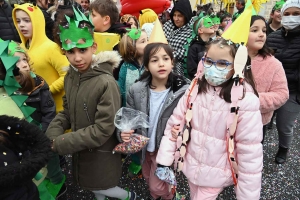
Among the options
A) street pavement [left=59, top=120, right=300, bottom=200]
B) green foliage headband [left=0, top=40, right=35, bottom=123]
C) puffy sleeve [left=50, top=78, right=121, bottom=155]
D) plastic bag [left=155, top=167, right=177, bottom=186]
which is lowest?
street pavement [left=59, top=120, right=300, bottom=200]

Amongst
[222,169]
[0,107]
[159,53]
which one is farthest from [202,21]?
[0,107]

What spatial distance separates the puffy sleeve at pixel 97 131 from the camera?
180 centimetres

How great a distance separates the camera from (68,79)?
2039 mm

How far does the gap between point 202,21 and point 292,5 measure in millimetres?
1312

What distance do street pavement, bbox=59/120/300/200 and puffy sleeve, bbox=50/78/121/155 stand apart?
A: 1121mm

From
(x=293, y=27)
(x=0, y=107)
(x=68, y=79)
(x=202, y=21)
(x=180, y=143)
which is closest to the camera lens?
(x=0, y=107)

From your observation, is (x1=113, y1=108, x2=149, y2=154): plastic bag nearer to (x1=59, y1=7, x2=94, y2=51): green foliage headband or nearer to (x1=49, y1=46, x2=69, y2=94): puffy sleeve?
(x1=59, y1=7, x2=94, y2=51): green foliage headband

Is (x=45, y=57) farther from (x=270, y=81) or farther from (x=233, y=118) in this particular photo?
(x=270, y=81)

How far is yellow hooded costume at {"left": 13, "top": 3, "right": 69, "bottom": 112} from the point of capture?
104 inches

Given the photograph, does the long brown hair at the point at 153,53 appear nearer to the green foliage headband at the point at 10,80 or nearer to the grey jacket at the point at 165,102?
the grey jacket at the point at 165,102

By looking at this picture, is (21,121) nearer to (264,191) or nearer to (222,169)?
(222,169)

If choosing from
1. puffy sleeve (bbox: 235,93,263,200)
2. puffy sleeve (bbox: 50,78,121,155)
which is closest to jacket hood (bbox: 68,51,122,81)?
puffy sleeve (bbox: 50,78,121,155)

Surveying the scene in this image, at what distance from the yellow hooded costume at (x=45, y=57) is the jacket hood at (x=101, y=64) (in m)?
0.74

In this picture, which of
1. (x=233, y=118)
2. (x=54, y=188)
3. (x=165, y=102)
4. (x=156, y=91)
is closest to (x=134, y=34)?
(x=156, y=91)
